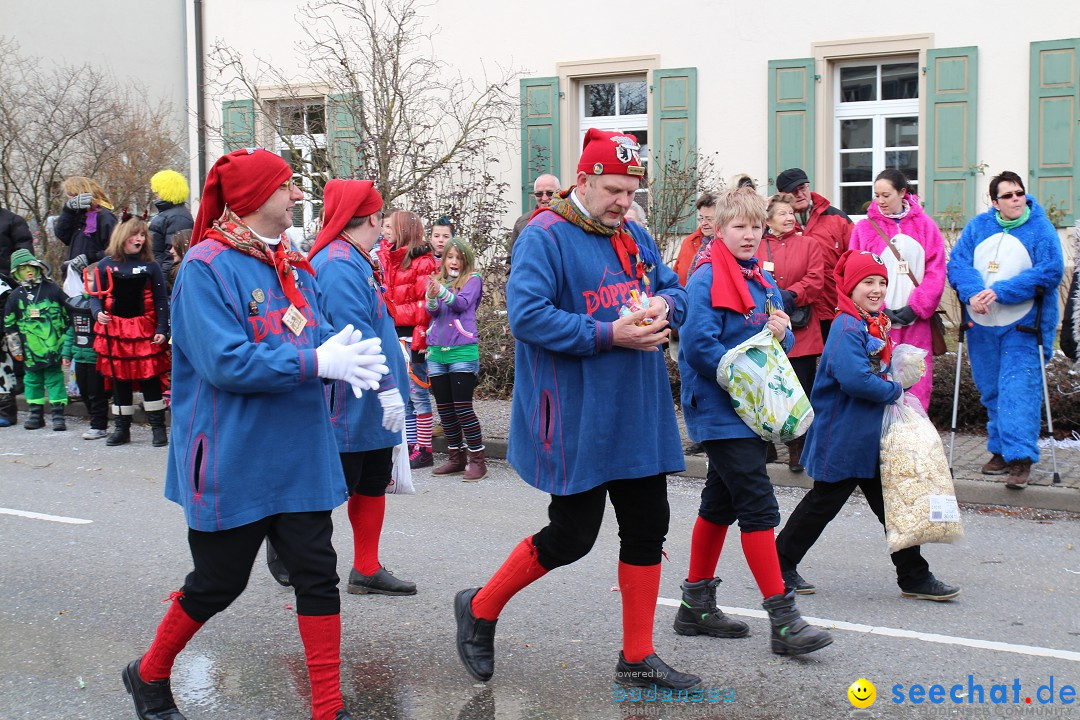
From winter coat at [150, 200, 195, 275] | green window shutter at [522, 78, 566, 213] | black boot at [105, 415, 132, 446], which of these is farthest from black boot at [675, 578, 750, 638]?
green window shutter at [522, 78, 566, 213]

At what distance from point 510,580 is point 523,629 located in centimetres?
76

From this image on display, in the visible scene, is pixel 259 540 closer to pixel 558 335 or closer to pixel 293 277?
pixel 293 277

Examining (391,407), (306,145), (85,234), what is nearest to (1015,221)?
(391,407)

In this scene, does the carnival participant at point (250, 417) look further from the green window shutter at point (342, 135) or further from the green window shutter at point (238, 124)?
the green window shutter at point (238, 124)

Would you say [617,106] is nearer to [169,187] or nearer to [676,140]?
[676,140]

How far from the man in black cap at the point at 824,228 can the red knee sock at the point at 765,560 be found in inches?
150

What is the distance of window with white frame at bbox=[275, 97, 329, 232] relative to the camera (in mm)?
14727

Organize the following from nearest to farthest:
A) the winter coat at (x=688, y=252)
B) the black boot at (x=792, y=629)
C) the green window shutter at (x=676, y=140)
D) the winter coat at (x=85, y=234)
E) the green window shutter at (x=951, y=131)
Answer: the black boot at (x=792, y=629)
the winter coat at (x=688, y=252)
the winter coat at (x=85, y=234)
the green window shutter at (x=951, y=131)
the green window shutter at (x=676, y=140)

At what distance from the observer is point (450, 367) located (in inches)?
326

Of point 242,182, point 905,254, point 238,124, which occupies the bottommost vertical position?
point 905,254

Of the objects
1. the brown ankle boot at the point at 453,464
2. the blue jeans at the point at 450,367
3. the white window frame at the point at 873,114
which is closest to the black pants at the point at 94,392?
the brown ankle boot at the point at 453,464

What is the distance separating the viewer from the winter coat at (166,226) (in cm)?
1077

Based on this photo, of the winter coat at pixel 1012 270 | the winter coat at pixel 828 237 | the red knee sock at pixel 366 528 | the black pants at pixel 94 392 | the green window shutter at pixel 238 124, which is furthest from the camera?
the green window shutter at pixel 238 124

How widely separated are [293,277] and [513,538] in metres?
3.05
